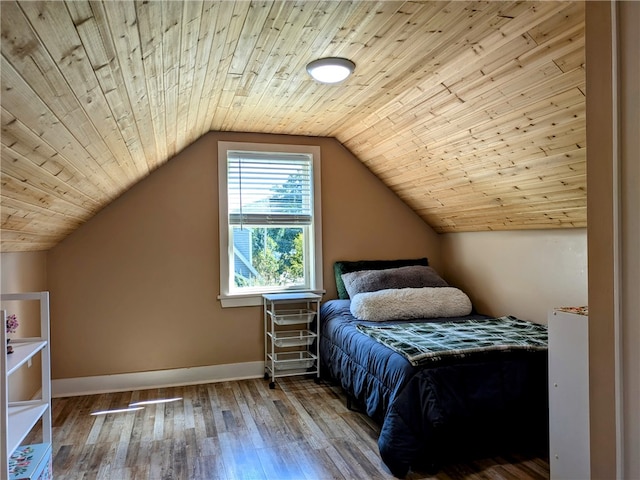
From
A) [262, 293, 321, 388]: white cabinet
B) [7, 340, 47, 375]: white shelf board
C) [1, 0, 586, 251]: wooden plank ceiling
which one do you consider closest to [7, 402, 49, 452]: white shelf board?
[7, 340, 47, 375]: white shelf board

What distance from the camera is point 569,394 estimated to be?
209cm

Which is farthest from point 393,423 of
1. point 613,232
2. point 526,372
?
point 613,232

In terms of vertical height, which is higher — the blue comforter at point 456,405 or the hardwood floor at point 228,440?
the blue comforter at point 456,405

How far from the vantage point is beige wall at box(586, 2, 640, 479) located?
1128mm

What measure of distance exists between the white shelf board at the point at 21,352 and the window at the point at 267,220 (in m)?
1.93

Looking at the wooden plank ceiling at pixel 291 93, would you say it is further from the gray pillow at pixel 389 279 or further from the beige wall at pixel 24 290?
the gray pillow at pixel 389 279

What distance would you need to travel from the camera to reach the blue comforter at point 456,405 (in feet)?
7.91

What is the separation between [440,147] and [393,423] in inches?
74.3

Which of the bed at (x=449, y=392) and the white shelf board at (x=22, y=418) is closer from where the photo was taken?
the white shelf board at (x=22, y=418)

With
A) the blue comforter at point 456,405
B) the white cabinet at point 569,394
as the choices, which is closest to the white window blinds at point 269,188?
the blue comforter at point 456,405

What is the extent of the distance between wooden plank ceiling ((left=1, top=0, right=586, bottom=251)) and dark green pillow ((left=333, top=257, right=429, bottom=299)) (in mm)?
864

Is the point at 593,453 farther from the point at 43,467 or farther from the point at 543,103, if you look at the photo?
the point at 43,467

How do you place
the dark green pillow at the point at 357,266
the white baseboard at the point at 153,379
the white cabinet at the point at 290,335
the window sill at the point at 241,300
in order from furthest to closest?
the dark green pillow at the point at 357,266 → the window sill at the point at 241,300 → the white cabinet at the point at 290,335 → the white baseboard at the point at 153,379

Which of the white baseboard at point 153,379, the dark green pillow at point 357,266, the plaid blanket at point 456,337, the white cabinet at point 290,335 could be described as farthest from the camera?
the dark green pillow at point 357,266
